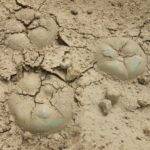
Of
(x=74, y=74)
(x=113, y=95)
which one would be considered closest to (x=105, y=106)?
(x=113, y=95)

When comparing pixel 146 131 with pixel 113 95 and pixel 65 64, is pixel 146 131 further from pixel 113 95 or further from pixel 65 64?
pixel 65 64

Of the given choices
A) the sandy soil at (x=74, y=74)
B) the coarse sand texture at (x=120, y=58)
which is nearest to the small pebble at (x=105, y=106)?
the sandy soil at (x=74, y=74)

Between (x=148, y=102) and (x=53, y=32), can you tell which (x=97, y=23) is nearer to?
(x=53, y=32)

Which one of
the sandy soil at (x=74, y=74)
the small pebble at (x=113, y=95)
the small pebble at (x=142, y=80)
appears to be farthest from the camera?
the small pebble at (x=142, y=80)

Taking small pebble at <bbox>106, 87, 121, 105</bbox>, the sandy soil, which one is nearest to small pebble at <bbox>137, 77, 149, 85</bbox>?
the sandy soil

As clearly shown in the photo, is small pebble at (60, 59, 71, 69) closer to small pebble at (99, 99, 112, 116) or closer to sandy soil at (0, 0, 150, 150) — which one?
sandy soil at (0, 0, 150, 150)

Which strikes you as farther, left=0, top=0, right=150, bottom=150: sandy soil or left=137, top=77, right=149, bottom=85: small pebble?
left=137, top=77, right=149, bottom=85: small pebble

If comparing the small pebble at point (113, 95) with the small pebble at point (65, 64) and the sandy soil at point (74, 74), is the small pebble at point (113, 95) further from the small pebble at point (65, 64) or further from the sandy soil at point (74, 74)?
the small pebble at point (65, 64)
